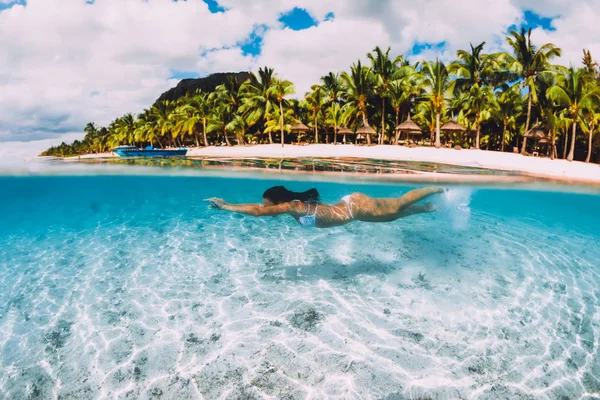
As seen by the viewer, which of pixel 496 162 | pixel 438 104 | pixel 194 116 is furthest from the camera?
pixel 194 116

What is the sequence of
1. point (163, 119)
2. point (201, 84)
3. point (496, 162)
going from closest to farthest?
point (496, 162) < point (163, 119) < point (201, 84)

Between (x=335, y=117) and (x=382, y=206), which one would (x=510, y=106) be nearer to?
(x=335, y=117)

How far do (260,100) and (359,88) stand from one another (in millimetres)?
11847

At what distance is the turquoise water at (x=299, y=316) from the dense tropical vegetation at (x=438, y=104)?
834 inches

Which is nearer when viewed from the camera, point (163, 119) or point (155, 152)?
point (155, 152)

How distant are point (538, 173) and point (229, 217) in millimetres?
16333

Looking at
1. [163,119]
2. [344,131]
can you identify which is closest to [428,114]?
[344,131]

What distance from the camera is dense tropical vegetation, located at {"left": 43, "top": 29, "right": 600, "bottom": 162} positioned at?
2580 centimetres

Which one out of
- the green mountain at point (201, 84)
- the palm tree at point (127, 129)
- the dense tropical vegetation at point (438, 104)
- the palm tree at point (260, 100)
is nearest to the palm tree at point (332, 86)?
the dense tropical vegetation at point (438, 104)

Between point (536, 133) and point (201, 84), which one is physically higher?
point (201, 84)

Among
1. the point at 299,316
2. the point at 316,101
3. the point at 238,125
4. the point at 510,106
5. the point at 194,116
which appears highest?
the point at 316,101

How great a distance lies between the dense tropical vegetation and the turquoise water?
69.5ft

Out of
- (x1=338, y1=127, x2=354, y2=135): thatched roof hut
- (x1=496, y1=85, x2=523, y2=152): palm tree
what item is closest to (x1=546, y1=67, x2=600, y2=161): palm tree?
(x1=496, y1=85, x2=523, y2=152): palm tree

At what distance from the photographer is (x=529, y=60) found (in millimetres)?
27172
